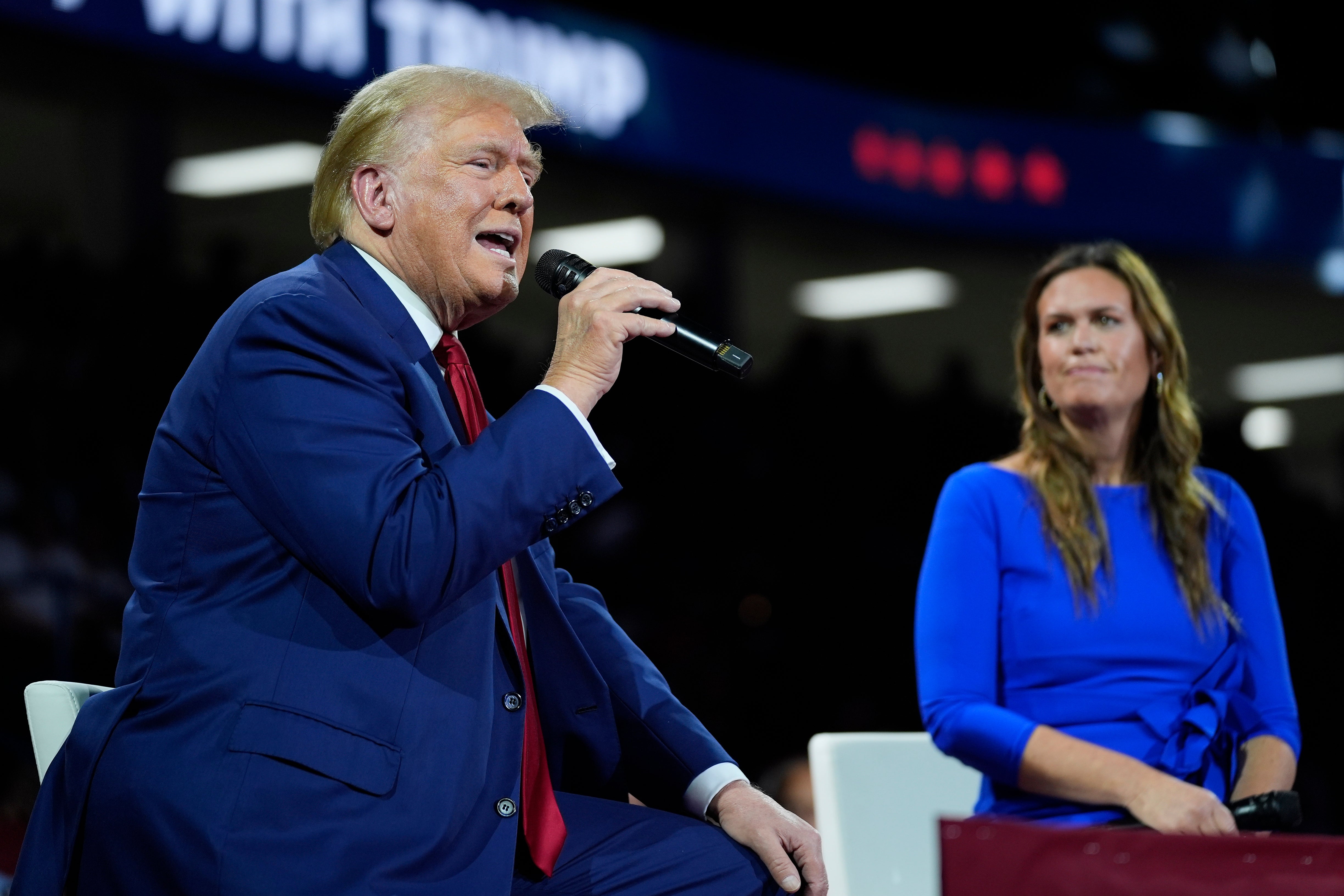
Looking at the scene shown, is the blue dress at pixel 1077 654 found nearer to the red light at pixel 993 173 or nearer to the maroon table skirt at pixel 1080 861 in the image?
the maroon table skirt at pixel 1080 861

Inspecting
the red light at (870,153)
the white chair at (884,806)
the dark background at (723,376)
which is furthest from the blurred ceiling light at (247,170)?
the white chair at (884,806)

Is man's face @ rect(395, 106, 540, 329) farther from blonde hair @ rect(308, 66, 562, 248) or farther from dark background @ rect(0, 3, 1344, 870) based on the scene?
dark background @ rect(0, 3, 1344, 870)

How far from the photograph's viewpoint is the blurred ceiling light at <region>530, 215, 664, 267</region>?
7.41 metres

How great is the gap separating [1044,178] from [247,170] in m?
3.56

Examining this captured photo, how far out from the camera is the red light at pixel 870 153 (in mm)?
6516

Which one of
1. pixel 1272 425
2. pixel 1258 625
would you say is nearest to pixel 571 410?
pixel 1258 625

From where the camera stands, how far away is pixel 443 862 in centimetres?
125

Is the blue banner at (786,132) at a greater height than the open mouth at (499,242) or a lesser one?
greater

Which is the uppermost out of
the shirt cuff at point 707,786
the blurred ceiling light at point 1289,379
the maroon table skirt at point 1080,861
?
the blurred ceiling light at point 1289,379

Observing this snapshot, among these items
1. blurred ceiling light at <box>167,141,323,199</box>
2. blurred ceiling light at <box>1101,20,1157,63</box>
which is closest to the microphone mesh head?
blurred ceiling light at <box>167,141,323,199</box>

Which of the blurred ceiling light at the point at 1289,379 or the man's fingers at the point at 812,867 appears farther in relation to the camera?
the blurred ceiling light at the point at 1289,379

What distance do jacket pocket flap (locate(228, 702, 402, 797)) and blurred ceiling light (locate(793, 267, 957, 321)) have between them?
23.7 ft

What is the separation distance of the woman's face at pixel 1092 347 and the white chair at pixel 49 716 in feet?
4.42

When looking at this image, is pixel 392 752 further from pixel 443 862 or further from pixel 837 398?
pixel 837 398
